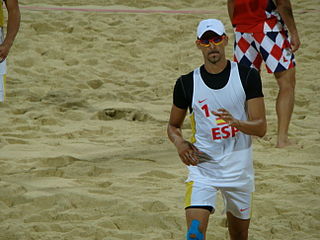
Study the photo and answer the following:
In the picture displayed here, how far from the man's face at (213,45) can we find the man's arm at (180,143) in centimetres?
32

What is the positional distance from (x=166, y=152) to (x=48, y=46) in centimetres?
387

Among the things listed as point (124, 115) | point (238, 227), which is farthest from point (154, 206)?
point (124, 115)

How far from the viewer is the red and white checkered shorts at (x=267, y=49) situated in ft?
18.6

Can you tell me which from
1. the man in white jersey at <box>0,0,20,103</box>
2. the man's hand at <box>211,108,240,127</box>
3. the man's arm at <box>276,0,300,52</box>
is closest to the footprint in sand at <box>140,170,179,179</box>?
A: the man in white jersey at <box>0,0,20,103</box>

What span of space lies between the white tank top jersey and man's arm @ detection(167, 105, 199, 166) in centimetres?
6

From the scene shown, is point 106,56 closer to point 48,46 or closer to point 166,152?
point 48,46

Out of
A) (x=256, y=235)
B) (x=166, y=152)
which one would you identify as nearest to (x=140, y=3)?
(x=166, y=152)

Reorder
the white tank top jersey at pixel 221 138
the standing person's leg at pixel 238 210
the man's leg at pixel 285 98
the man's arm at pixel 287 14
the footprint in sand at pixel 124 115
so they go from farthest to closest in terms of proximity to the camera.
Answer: the footprint in sand at pixel 124 115, the man's leg at pixel 285 98, the man's arm at pixel 287 14, the standing person's leg at pixel 238 210, the white tank top jersey at pixel 221 138

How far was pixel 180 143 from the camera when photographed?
3516 millimetres

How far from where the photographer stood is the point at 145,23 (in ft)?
33.8

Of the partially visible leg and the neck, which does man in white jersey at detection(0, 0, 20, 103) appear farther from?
the partially visible leg

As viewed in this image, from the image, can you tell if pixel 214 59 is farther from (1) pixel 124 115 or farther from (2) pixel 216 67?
(1) pixel 124 115

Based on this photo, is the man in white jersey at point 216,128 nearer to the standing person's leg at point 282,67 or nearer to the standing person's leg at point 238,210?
the standing person's leg at point 238,210

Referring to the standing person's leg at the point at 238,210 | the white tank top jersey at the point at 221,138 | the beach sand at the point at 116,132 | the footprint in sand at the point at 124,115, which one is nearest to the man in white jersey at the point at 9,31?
the beach sand at the point at 116,132
